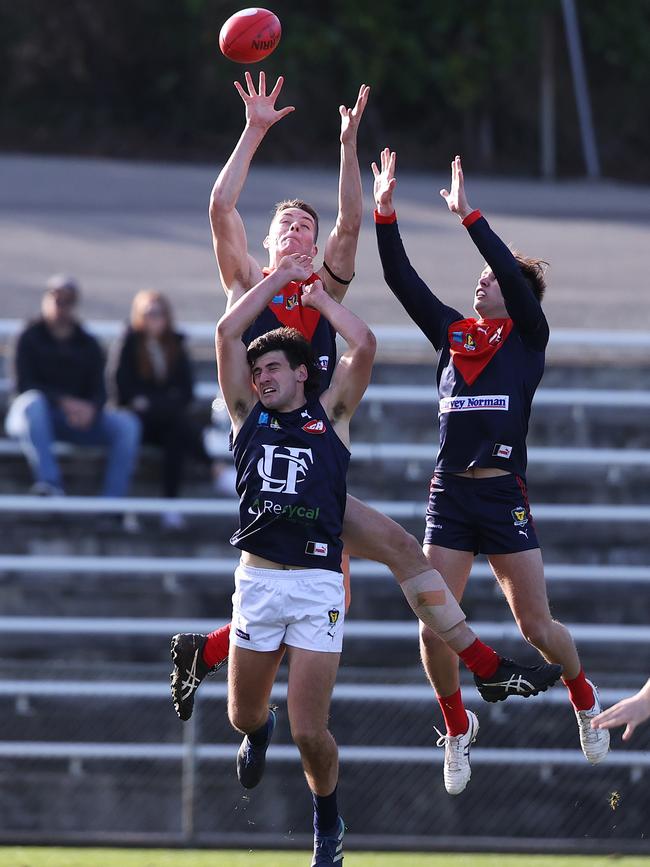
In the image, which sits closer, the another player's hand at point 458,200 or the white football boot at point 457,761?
the another player's hand at point 458,200

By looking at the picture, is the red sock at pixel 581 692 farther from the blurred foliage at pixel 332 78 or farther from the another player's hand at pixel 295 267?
the blurred foliage at pixel 332 78

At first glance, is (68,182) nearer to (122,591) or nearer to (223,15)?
(223,15)

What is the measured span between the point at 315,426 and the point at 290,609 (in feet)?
2.21

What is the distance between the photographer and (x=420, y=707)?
968 cm

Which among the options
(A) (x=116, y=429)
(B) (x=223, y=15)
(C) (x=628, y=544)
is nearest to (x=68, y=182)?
(B) (x=223, y=15)

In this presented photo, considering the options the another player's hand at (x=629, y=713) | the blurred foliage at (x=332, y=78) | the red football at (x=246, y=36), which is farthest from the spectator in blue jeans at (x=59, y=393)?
the blurred foliage at (x=332, y=78)

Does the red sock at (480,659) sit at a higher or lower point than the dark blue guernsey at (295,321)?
lower

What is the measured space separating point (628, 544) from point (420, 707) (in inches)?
81.2

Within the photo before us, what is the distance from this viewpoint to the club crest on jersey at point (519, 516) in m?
5.75

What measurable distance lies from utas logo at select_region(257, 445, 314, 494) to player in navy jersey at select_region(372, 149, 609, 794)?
2.15 feet

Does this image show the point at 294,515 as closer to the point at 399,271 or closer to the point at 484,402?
the point at 484,402

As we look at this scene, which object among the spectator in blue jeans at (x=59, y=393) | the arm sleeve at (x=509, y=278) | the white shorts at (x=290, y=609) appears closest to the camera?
the white shorts at (x=290, y=609)

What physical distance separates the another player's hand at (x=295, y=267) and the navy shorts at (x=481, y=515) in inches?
38.6

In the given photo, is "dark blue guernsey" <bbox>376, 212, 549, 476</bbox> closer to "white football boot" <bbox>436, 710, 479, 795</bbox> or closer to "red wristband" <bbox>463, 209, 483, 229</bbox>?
"red wristband" <bbox>463, 209, 483, 229</bbox>
